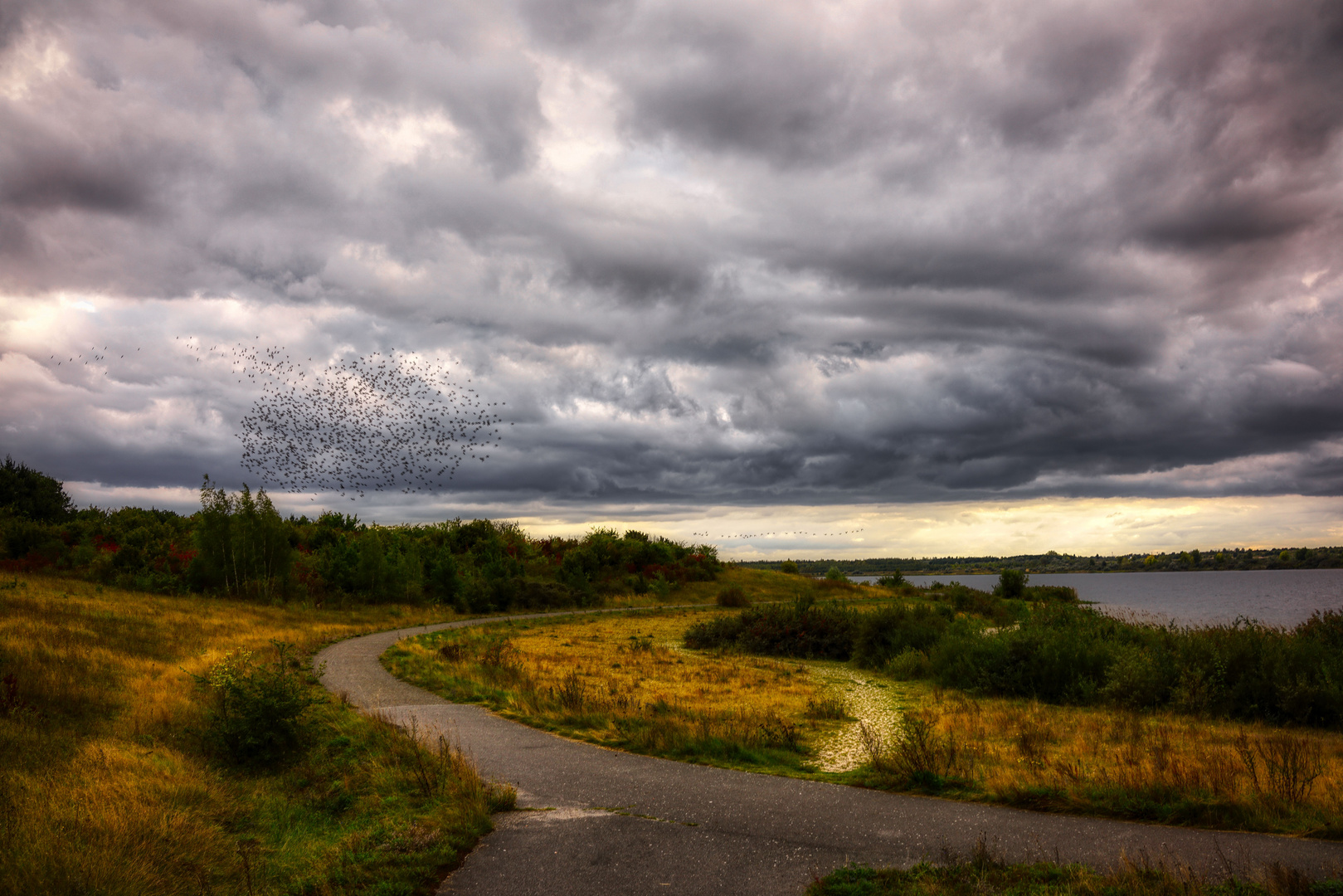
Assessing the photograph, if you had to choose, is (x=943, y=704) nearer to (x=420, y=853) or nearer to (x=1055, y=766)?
(x=1055, y=766)

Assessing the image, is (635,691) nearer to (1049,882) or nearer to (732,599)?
(1049,882)

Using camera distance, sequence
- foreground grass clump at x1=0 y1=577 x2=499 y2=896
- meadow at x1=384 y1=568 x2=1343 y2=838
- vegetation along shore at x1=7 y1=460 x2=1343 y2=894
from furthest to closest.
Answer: meadow at x1=384 y1=568 x2=1343 y2=838 → vegetation along shore at x1=7 y1=460 x2=1343 y2=894 → foreground grass clump at x1=0 y1=577 x2=499 y2=896

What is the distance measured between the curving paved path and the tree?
75133 mm

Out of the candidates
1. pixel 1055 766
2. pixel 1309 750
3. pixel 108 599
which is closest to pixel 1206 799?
pixel 1055 766

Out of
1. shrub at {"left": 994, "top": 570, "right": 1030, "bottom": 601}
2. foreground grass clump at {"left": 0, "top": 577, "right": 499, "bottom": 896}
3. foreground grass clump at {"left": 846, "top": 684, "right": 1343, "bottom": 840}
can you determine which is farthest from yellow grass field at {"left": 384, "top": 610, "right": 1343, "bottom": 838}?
shrub at {"left": 994, "top": 570, "right": 1030, "bottom": 601}

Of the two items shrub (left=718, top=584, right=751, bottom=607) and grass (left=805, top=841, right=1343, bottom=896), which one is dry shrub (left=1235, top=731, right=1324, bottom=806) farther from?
shrub (left=718, top=584, right=751, bottom=607)

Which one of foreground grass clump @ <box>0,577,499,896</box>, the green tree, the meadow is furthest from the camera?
the green tree

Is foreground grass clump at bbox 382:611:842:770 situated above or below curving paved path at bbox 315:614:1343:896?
below

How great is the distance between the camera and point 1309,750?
42.7 ft

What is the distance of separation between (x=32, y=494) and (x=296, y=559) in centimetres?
3708

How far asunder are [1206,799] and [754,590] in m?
62.1

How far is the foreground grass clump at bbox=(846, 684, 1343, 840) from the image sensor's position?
8.84m

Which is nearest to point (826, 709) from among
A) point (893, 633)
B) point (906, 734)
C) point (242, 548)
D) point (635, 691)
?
point (635, 691)

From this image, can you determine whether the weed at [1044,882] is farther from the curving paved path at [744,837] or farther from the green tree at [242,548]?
the green tree at [242,548]
